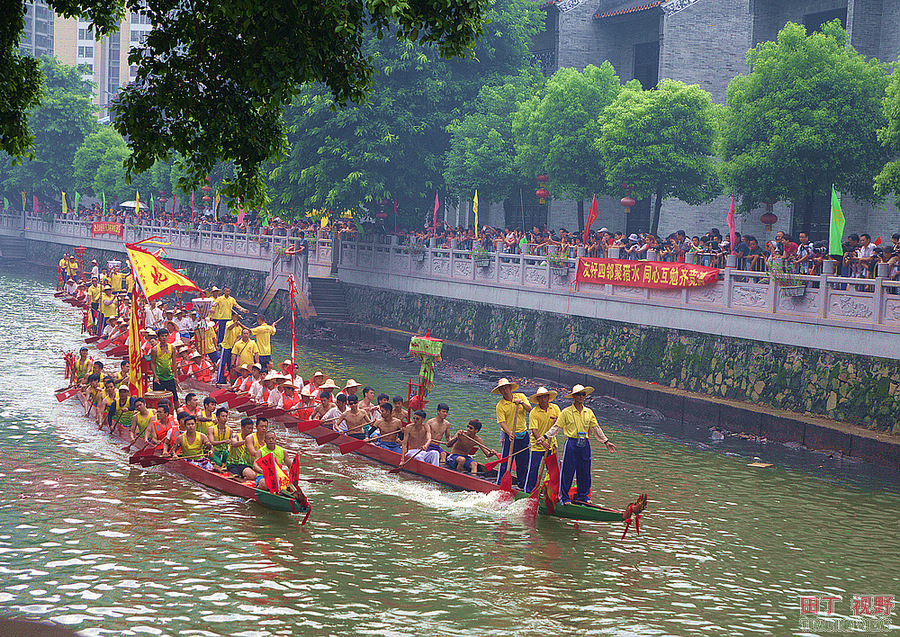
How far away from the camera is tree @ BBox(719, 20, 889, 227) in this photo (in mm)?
26094


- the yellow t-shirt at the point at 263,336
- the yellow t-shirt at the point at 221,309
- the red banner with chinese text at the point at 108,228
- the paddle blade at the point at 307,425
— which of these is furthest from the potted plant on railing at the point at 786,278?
the red banner with chinese text at the point at 108,228

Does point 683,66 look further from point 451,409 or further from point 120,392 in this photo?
point 120,392

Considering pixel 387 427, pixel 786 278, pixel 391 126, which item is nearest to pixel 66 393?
pixel 387 427

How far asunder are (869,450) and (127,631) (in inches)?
573

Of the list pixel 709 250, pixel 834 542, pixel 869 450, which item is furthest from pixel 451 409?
pixel 834 542

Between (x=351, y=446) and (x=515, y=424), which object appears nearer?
(x=515, y=424)

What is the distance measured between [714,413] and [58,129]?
59802 millimetres

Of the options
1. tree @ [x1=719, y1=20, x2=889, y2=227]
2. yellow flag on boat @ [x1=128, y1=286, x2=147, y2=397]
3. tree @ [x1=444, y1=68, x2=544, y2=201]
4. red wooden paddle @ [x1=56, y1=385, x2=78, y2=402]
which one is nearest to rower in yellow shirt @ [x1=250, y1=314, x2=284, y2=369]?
red wooden paddle @ [x1=56, y1=385, x2=78, y2=402]

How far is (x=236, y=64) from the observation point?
11227mm

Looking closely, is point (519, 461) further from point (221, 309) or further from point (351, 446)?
point (221, 309)

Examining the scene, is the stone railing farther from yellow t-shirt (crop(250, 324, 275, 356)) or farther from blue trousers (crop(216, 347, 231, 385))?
blue trousers (crop(216, 347, 231, 385))

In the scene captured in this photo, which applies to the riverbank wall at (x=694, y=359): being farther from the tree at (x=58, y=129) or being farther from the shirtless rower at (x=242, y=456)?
the tree at (x=58, y=129)

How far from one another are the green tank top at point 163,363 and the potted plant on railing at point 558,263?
474 inches

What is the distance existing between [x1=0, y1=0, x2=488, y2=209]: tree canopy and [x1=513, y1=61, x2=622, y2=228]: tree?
22368 mm
